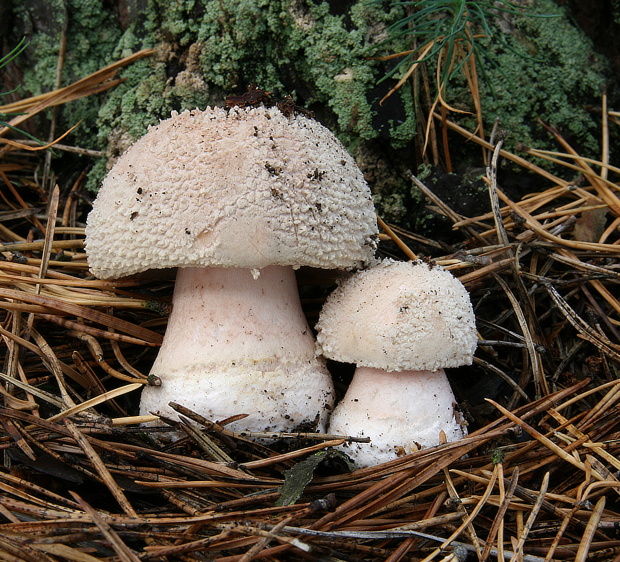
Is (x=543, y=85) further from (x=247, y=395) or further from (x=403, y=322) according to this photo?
(x=247, y=395)

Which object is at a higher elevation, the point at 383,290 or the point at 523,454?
the point at 383,290

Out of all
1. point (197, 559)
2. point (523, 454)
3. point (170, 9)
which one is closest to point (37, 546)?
point (197, 559)

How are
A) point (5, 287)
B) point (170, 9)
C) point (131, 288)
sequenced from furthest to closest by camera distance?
1. point (170, 9)
2. point (131, 288)
3. point (5, 287)

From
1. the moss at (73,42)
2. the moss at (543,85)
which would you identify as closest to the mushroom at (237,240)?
the moss at (73,42)

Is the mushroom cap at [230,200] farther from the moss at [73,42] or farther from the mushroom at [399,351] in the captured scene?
the moss at [73,42]

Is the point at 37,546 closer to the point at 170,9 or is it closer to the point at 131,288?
the point at 131,288

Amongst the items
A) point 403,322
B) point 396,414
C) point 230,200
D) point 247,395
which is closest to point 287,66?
point 230,200

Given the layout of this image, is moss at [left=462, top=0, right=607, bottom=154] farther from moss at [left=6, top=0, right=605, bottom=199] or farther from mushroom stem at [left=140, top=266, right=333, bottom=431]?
mushroom stem at [left=140, top=266, right=333, bottom=431]
